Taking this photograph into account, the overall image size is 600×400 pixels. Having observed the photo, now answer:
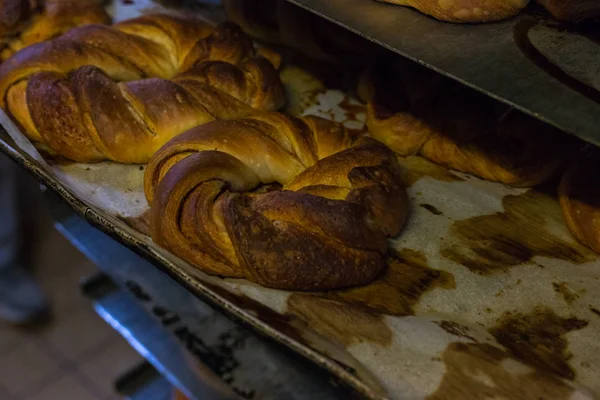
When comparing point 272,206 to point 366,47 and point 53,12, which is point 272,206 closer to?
point 366,47

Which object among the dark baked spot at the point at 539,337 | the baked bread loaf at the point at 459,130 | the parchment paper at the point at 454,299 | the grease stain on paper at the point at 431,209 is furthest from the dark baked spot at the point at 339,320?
the baked bread loaf at the point at 459,130

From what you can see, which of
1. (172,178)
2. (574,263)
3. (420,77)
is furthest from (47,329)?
(574,263)

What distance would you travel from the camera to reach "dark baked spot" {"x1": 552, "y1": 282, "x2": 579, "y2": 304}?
1.37 meters

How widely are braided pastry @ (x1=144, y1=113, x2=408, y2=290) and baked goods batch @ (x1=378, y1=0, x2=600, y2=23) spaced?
393mm

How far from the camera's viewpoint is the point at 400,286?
4.53 ft

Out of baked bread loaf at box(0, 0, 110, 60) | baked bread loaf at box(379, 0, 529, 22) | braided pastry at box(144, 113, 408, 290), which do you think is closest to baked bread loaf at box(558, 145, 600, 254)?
braided pastry at box(144, 113, 408, 290)

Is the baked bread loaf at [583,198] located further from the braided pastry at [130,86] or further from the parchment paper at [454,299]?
the braided pastry at [130,86]

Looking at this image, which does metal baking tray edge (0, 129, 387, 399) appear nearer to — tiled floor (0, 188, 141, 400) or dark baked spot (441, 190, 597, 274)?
dark baked spot (441, 190, 597, 274)

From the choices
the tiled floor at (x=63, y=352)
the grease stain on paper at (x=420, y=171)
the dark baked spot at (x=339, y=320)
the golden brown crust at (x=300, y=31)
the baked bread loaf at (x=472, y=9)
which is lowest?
the tiled floor at (x=63, y=352)

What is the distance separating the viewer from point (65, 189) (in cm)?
147

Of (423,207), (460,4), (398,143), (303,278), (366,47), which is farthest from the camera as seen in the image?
(366,47)

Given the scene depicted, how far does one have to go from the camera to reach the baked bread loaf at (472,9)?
1.17 metres

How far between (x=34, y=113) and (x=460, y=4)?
1.13m

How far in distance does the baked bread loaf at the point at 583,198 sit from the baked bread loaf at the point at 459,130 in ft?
0.26
